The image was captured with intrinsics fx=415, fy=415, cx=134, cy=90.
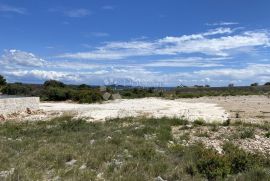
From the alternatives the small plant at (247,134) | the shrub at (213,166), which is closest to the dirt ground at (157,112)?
the small plant at (247,134)

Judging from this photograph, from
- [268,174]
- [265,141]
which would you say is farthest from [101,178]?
[265,141]

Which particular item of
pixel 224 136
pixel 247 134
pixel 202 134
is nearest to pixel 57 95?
pixel 202 134

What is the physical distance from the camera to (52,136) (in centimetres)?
1797

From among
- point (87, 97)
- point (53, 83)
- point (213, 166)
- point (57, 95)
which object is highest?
point (53, 83)

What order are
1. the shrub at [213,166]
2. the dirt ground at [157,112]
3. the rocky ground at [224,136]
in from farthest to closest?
the dirt ground at [157,112] < the rocky ground at [224,136] < the shrub at [213,166]

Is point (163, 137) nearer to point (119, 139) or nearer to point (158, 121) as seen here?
point (119, 139)

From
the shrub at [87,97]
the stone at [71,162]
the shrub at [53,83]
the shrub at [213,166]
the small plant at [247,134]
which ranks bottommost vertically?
the stone at [71,162]

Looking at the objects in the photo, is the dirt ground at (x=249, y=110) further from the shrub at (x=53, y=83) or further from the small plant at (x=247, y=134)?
the shrub at (x=53, y=83)

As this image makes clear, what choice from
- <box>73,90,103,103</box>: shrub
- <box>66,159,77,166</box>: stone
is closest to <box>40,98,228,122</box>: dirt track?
<box>73,90,103,103</box>: shrub

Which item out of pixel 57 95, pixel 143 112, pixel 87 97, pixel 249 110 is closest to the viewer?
pixel 143 112

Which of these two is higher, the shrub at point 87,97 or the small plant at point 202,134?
the shrub at point 87,97

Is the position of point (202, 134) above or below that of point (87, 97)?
below

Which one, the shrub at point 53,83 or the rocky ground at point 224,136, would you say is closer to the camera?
the rocky ground at point 224,136

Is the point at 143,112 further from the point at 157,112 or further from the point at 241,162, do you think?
the point at 241,162
